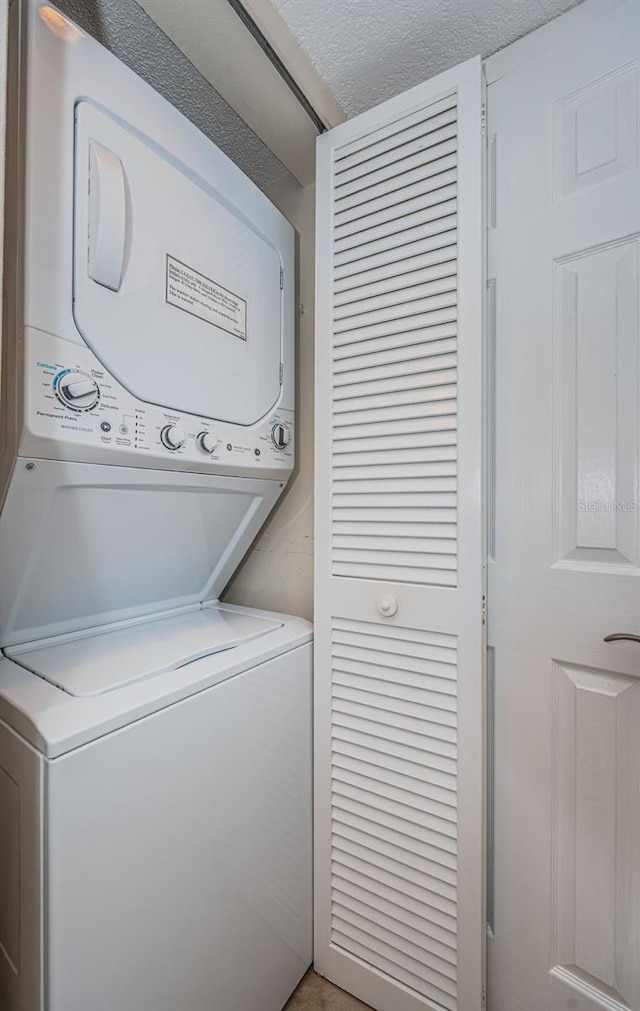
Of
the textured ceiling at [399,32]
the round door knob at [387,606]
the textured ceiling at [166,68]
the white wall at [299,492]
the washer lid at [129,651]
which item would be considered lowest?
the washer lid at [129,651]

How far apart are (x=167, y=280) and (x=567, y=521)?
125 cm

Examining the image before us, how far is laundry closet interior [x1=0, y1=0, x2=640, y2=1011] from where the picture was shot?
0.99 meters

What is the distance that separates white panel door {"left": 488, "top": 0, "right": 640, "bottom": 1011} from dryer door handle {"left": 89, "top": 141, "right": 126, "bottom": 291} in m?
1.03

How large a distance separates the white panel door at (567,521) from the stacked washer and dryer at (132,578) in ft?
2.19

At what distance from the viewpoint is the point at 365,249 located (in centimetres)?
147

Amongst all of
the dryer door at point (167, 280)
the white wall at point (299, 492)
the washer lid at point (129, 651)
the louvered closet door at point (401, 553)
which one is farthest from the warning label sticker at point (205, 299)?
the washer lid at point (129, 651)

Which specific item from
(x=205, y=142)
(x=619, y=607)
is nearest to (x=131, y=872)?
(x=619, y=607)

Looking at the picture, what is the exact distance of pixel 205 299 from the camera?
1.34 metres

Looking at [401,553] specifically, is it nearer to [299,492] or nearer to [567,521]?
[567,521]

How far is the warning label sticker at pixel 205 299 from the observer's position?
1.24m

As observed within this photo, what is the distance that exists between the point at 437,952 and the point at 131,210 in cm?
215

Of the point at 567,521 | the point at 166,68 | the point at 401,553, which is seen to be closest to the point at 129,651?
the point at 401,553

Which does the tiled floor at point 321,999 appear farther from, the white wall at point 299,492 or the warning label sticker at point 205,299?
the warning label sticker at point 205,299

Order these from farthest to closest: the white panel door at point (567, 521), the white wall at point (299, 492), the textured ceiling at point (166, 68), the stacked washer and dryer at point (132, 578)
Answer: the white wall at point (299, 492) < the textured ceiling at point (166, 68) < the white panel door at point (567, 521) < the stacked washer and dryer at point (132, 578)
